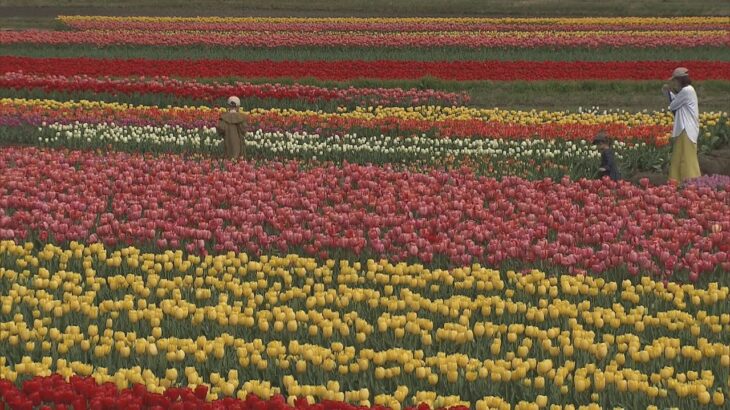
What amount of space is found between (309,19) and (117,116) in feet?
78.7

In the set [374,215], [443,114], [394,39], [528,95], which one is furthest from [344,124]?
[394,39]

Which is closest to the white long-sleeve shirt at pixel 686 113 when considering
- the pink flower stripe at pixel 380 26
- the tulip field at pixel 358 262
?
the tulip field at pixel 358 262

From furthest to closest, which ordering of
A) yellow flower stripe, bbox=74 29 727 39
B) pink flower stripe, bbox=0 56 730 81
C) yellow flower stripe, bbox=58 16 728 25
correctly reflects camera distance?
1. yellow flower stripe, bbox=58 16 728 25
2. yellow flower stripe, bbox=74 29 727 39
3. pink flower stripe, bbox=0 56 730 81

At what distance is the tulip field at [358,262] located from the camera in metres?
6.72

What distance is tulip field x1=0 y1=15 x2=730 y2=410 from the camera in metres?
6.72

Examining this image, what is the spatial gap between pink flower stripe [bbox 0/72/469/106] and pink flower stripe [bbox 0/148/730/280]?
909 centimetres

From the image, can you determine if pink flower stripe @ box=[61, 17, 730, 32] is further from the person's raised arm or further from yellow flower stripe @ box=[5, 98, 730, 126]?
the person's raised arm

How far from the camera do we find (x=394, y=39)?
35.1m

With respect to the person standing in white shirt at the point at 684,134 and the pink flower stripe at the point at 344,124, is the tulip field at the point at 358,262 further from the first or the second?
the person standing in white shirt at the point at 684,134

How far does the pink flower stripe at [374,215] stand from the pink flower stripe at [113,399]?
4178mm

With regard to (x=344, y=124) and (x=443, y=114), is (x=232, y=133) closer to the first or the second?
(x=344, y=124)

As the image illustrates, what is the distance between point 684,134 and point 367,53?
19.7 meters

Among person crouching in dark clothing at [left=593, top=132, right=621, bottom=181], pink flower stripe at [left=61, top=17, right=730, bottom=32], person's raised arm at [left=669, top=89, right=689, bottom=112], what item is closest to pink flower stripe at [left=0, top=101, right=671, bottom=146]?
person's raised arm at [left=669, top=89, right=689, bottom=112]

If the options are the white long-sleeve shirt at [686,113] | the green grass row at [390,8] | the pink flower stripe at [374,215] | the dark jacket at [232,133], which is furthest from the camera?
the green grass row at [390,8]
